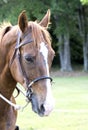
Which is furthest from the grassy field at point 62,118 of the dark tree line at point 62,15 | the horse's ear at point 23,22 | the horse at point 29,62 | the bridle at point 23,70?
the dark tree line at point 62,15

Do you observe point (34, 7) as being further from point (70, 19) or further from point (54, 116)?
point (54, 116)

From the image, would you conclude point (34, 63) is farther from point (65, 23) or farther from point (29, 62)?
point (65, 23)

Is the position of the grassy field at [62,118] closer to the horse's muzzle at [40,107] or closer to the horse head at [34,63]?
the horse head at [34,63]

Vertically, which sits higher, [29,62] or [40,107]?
[29,62]

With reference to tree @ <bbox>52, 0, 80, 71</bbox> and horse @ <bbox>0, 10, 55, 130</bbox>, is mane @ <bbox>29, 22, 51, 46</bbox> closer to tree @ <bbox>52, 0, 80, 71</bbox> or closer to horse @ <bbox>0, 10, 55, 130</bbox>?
horse @ <bbox>0, 10, 55, 130</bbox>

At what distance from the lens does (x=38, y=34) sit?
442cm

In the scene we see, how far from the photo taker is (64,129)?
10.5 meters

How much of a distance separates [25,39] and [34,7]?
3533cm

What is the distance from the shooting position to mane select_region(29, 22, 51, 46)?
4.39m

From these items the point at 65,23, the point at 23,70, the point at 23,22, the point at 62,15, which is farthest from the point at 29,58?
the point at 62,15

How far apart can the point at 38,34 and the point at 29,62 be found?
0.30 m

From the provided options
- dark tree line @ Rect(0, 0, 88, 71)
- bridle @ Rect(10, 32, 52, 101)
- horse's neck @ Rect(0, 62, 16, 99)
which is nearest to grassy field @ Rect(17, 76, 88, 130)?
horse's neck @ Rect(0, 62, 16, 99)

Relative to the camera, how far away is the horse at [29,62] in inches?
167

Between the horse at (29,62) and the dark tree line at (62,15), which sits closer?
the horse at (29,62)
